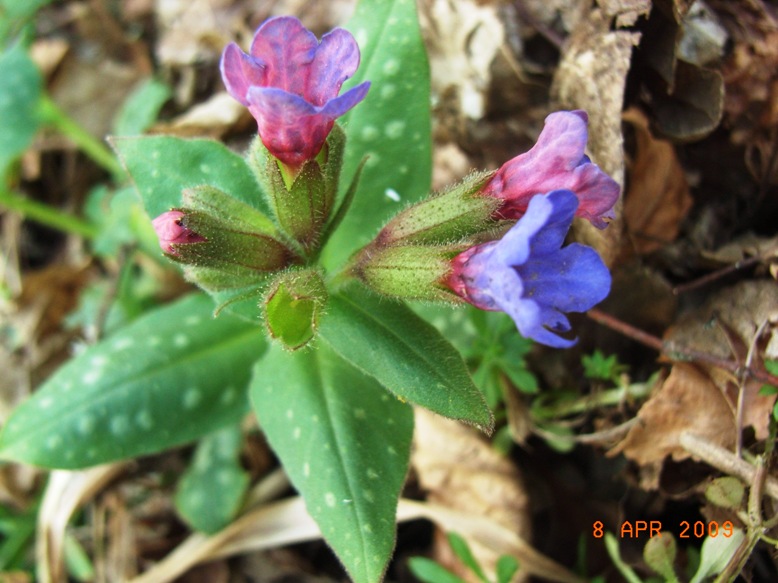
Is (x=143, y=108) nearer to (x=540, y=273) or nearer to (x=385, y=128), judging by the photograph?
(x=385, y=128)

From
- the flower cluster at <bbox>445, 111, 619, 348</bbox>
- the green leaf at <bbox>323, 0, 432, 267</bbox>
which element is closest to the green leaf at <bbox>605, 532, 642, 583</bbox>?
the flower cluster at <bbox>445, 111, 619, 348</bbox>

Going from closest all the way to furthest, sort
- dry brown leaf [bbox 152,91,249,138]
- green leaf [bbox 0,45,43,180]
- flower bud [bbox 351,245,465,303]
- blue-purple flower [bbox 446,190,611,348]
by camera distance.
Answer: blue-purple flower [bbox 446,190,611,348] < flower bud [bbox 351,245,465,303] < dry brown leaf [bbox 152,91,249,138] < green leaf [bbox 0,45,43,180]

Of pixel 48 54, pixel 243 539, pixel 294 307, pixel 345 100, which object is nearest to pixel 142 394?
pixel 243 539

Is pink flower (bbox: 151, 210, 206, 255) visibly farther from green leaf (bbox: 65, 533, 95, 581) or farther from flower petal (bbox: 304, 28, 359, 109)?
green leaf (bbox: 65, 533, 95, 581)

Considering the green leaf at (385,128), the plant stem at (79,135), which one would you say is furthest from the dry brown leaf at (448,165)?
the plant stem at (79,135)

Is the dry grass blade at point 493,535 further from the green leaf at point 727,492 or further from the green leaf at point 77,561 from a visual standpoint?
the green leaf at point 77,561

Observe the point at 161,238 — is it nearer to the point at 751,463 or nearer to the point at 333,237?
the point at 333,237
